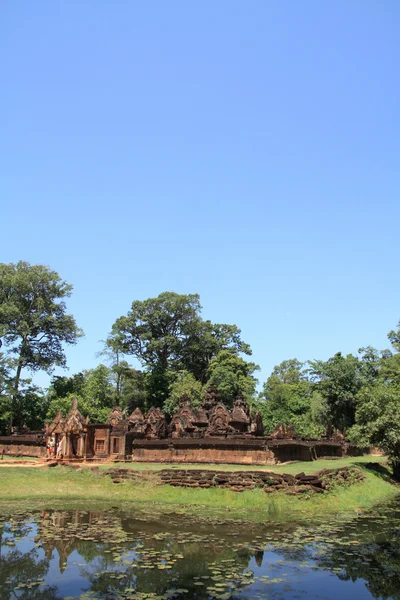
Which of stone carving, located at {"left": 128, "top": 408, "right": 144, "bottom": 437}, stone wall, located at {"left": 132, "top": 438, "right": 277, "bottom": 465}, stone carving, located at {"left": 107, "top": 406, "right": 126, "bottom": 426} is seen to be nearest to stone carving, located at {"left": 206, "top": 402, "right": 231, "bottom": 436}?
stone carving, located at {"left": 128, "top": 408, "right": 144, "bottom": 437}

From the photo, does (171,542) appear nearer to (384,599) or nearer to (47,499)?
(384,599)

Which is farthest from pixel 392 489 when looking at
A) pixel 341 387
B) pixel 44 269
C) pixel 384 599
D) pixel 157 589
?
pixel 44 269

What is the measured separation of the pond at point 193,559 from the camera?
1120 centimetres

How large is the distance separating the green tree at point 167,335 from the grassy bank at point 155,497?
43.6m

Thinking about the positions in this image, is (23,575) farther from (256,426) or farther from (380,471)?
(256,426)

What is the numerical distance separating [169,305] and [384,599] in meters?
62.3

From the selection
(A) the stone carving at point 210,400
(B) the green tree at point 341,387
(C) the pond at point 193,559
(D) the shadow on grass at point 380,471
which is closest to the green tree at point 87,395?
(A) the stone carving at point 210,400

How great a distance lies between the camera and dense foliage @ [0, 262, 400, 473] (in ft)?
179

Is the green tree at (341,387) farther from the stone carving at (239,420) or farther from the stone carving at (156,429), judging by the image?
the stone carving at (156,429)

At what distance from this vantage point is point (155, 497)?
23641 mm

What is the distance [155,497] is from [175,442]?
11.2 meters

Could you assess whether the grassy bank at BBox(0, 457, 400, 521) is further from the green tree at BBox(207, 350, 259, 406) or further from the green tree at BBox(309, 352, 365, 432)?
the green tree at BBox(207, 350, 259, 406)

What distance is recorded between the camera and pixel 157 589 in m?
11.1

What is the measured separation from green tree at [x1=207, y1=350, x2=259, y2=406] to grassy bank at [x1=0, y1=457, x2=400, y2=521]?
38345 millimetres
